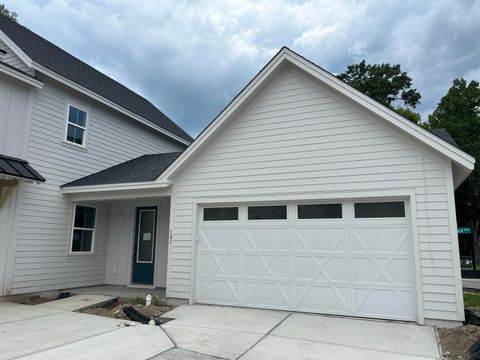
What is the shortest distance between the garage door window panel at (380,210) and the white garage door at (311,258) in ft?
0.06

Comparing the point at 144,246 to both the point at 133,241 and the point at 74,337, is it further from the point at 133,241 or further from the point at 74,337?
the point at 74,337

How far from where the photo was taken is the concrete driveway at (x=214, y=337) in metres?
4.74

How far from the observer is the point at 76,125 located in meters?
10.7

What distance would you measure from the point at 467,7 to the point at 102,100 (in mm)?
16801

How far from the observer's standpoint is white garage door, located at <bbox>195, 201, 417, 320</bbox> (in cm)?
666

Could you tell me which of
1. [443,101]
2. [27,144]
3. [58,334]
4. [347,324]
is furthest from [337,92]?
[443,101]

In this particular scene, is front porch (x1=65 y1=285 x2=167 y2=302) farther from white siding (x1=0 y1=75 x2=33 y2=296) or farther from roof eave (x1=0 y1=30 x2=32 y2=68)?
roof eave (x1=0 y1=30 x2=32 y2=68)

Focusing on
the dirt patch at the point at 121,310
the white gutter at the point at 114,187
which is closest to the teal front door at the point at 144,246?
the white gutter at the point at 114,187

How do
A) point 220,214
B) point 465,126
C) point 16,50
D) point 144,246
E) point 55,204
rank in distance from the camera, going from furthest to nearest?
point 465,126 < point 144,246 < point 55,204 < point 16,50 < point 220,214

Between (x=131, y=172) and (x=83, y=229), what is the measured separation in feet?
7.45

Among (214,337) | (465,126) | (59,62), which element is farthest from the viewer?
(465,126)

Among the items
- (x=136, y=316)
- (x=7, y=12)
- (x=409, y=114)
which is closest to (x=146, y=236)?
(x=136, y=316)

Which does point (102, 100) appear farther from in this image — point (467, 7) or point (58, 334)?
point (467, 7)

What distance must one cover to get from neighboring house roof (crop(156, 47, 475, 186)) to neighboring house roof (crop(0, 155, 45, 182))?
2.96 m
